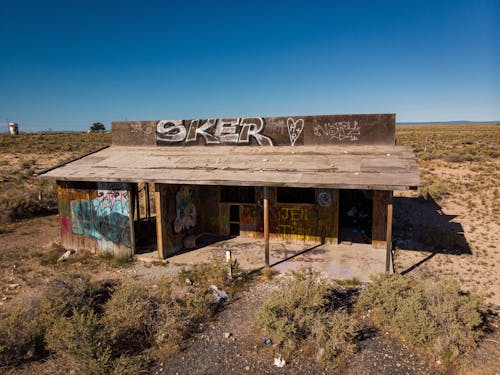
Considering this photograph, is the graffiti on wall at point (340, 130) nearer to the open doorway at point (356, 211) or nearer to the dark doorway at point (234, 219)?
the open doorway at point (356, 211)

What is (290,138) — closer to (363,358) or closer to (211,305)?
(211,305)

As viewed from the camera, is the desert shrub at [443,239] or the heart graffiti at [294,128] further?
the heart graffiti at [294,128]

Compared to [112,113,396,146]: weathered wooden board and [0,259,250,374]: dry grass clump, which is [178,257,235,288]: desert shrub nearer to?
[0,259,250,374]: dry grass clump

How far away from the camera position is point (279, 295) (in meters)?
7.06

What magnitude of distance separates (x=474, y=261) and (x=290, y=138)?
6623 mm

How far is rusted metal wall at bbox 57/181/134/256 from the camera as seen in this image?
10.8 meters

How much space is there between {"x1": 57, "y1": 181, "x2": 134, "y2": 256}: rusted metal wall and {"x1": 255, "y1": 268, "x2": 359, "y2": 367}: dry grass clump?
19.1ft

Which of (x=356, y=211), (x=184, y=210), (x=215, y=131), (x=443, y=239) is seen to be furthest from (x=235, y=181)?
(x=443, y=239)

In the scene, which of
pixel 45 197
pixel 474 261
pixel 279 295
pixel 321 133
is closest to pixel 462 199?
pixel 474 261

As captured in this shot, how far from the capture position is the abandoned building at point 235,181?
10047mm

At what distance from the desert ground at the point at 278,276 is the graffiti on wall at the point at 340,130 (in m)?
3.88

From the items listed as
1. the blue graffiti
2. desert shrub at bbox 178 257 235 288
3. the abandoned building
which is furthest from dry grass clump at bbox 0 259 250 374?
the abandoned building

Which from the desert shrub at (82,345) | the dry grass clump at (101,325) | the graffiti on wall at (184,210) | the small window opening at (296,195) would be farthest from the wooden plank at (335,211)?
the desert shrub at (82,345)

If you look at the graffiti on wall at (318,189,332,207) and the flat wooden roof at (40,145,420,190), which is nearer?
the flat wooden roof at (40,145,420,190)
